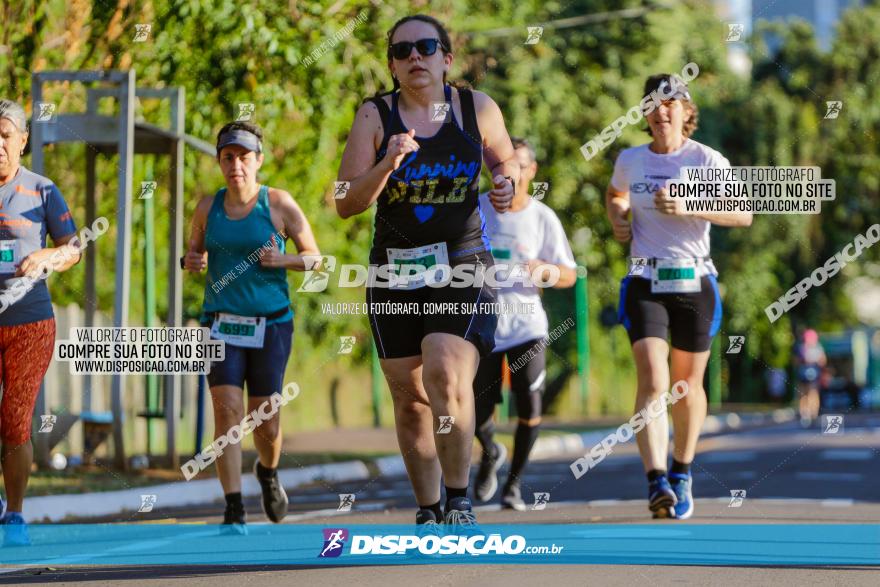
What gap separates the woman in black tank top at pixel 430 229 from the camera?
6.77 m

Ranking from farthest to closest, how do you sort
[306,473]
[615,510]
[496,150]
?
[306,473]
[615,510]
[496,150]

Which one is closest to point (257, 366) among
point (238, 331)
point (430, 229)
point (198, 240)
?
point (238, 331)

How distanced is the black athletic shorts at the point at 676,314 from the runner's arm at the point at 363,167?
2.63m

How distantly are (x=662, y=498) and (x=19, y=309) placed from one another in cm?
338

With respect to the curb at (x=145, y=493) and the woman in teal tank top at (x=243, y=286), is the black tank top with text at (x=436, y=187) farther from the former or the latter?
the curb at (x=145, y=493)

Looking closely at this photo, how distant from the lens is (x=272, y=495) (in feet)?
30.0

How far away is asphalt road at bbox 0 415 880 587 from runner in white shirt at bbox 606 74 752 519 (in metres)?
0.52

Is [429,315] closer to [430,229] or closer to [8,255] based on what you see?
[430,229]

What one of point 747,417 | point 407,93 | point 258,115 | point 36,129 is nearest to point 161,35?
point 258,115

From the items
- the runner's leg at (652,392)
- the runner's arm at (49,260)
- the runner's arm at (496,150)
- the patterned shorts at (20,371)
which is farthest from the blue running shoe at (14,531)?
the runner's leg at (652,392)

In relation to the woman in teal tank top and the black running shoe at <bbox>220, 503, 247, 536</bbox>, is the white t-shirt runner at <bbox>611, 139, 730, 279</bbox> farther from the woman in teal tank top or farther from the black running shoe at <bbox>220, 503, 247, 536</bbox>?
the black running shoe at <bbox>220, 503, 247, 536</bbox>

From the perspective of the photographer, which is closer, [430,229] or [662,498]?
[430,229]

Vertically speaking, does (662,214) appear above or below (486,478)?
above

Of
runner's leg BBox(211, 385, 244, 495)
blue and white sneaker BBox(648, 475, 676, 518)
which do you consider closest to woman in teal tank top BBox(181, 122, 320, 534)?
runner's leg BBox(211, 385, 244, 495)
